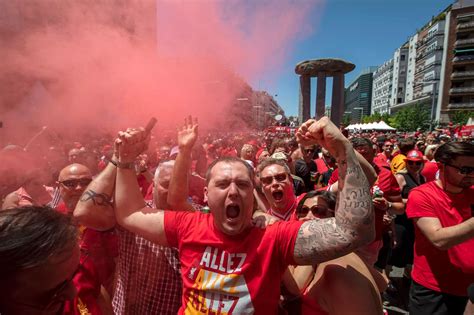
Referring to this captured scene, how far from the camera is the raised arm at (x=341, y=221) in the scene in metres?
1.39

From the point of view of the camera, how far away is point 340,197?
148 cm

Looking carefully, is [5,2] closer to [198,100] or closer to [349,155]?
[198,100]

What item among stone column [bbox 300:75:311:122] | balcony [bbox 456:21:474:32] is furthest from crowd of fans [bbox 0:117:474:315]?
balcony [bbox 456:21:474:32]

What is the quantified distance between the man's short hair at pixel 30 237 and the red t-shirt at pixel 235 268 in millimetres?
684

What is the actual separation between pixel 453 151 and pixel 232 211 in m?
1.99

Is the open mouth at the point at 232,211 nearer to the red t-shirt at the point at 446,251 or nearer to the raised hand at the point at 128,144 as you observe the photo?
the raised hand at the point at 128,144

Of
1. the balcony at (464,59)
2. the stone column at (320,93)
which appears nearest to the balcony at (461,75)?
the balcony at (464,59)

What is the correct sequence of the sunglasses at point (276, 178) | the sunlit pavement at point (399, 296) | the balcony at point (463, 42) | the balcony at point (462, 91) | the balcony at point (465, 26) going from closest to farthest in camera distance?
1. the sunglasses at point (276, 178)
2. the sunlit pavement at point (399, 296)
3. the balcony at point (465, 26)
4. the balcony at point (463, 42)
5. the balcony at point (462, 91)

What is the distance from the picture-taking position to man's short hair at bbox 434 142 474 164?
7.79 feet

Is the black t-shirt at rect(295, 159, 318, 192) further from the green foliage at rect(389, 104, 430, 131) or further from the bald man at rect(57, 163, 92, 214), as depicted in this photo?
the green foliage at rect(389, 104, 430, 131)

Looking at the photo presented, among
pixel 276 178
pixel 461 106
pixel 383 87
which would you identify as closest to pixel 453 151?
pixel 276 178

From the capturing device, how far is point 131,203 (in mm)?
1832

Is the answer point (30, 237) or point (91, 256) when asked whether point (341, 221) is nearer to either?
point (30, 237)

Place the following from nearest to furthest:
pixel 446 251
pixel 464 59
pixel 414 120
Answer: pixel 446 251, pixel 464 59, pixel 414 120
